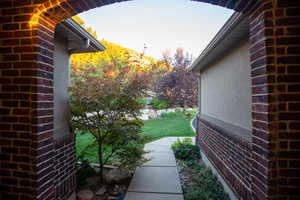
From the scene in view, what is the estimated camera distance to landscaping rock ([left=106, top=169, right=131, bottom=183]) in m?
4.16

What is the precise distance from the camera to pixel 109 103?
12.9 ft

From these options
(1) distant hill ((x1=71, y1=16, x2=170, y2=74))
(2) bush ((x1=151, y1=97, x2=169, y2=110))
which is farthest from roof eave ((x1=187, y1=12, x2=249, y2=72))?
(2) bush ((x1=151, y1=97, x2=169, y2=110))

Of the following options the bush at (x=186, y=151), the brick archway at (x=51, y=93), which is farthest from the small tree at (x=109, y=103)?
the bush at (x=186, y=151)

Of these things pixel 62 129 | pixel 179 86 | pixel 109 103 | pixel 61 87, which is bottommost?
pixel 62 129

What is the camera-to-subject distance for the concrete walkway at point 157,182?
11.8 ft

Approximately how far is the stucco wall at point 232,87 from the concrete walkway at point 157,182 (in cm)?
181

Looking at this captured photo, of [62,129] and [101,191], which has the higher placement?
[62,129]

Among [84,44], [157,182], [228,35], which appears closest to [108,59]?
[84,44]

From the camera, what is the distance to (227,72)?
4242mm

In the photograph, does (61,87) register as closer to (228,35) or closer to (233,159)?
(228,35)

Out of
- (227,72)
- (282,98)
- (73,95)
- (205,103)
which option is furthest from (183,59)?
(282,98)

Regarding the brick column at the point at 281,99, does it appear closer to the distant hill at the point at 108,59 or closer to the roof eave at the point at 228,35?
the roof eave at the point at 228,35

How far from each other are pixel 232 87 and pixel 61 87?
336 cm

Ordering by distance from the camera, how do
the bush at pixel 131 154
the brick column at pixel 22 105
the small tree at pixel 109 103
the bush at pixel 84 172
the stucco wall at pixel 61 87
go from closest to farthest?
the brick column at pixel 22 105 < the stucco wall at pixel 61 87 < the small tree at pixel 109 103 < the bush at pixel 84 172 < the bush at pixel 131 154
